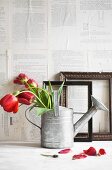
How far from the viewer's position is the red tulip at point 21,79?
1.33 m

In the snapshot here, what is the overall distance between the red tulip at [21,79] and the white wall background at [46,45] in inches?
1.0

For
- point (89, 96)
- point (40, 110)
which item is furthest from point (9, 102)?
point (89, 96)

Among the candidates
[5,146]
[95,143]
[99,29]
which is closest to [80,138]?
Answer: [95,143]

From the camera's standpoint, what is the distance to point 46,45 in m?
1.38

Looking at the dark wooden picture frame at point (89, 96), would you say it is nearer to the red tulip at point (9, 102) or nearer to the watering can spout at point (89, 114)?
the watering can spout at point (89, 114)

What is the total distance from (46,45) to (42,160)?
568 millimetres

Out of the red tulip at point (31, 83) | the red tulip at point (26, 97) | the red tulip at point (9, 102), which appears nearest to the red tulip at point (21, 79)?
the red tulip at point (31, 83)

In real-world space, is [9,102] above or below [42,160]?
above

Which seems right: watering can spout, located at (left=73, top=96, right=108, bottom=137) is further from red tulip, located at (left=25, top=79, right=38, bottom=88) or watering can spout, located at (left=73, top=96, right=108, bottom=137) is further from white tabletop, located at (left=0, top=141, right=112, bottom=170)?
red tulip, located at (left=25, top=79, right=38, bottom=88)

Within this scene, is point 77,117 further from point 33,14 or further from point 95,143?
point 33,14

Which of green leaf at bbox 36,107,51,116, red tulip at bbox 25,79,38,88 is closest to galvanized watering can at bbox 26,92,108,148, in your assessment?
green leaf at bbox 36,107,51,116

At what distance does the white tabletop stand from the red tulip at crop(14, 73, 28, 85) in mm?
271

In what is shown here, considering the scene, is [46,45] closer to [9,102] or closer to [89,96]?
[89,96]

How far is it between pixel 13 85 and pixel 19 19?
284mm
